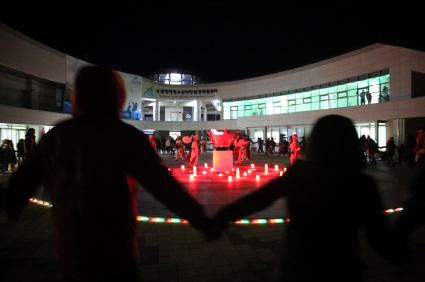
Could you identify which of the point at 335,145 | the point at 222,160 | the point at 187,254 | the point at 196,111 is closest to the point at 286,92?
the point at 196,111

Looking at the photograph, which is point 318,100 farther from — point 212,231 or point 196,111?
point 212,231

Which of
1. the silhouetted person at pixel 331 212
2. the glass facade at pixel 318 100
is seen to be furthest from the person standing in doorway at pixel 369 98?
the silhouetted person at pixel 331 212

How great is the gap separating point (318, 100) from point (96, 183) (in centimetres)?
3119

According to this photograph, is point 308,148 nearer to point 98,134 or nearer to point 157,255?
point 98,134

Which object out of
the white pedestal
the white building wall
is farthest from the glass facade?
the white building wall

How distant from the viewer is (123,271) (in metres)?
1.33

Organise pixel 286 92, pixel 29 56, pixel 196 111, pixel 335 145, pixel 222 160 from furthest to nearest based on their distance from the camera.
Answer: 1. pixel 196 111
2. pixel 286 92
3. pixel 29 56
4. pixel 222 160
5. pixel 335 145

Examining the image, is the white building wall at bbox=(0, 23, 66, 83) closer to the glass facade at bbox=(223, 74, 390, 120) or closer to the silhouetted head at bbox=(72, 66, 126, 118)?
the silhouetted head at bbox=(72, 66, 126, 118)

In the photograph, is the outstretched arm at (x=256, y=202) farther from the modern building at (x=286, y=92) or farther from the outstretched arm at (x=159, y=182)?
the modern building at (x=286, y=92)

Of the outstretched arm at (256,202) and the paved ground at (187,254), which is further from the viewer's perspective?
the paved ground at (187,254)

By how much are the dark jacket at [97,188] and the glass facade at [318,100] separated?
85.6 ft

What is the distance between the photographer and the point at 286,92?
33.5m

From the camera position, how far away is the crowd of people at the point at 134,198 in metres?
1.28

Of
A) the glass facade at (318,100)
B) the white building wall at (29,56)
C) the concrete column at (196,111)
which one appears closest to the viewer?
the white building wall at (29,56)
